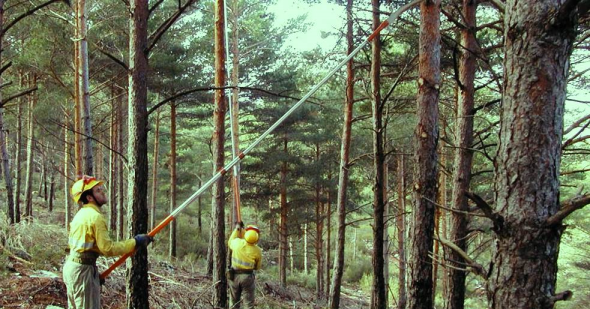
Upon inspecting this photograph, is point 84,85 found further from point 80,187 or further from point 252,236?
point 80,187

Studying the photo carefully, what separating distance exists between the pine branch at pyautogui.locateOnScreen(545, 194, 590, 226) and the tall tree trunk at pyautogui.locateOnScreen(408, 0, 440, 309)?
3.56m

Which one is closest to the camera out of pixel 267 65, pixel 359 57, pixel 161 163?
pixel 359 57

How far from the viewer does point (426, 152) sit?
5.77 metres

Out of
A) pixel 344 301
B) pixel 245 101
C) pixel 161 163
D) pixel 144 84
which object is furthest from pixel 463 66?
pixel 161 163

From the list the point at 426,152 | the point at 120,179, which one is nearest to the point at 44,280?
the point at 426,152

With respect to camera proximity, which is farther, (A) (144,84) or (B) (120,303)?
(B) (120,303)

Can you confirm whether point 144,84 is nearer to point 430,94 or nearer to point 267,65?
point 430,94

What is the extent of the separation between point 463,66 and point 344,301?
48.8 feet

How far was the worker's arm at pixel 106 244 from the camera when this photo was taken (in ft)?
13.5

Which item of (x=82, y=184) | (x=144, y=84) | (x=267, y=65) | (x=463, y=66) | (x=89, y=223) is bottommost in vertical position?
(x=89, y=223)

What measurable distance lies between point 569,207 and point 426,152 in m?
3.77

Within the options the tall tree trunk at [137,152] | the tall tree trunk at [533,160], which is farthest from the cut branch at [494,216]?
the tall tree trunk at [137,152]

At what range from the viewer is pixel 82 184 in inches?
172

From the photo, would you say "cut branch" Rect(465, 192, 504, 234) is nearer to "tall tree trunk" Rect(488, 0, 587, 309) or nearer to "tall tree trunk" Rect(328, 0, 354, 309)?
"tall tree trunk" Rect(488, 0, 587, 309)
